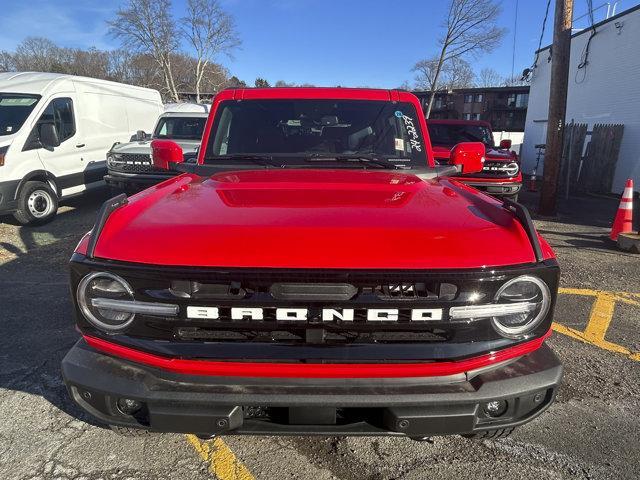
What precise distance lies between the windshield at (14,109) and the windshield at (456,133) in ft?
27.4

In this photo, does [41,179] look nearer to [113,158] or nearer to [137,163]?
[113,158]

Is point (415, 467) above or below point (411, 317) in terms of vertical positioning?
below

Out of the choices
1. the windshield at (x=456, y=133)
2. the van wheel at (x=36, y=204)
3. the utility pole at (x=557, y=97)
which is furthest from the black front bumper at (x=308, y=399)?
the windshield at (x=456, y=133)

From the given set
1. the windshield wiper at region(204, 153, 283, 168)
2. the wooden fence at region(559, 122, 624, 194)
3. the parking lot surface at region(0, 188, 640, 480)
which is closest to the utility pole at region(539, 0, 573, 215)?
the wooden fence at region(559, 122, 624, 194)

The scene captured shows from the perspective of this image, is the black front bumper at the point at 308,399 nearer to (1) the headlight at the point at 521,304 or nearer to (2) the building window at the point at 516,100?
(1) the headlight at the point at 521,304

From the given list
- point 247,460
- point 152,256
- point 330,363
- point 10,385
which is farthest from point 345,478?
point 10,385

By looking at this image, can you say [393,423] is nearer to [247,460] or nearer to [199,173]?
[247,460]

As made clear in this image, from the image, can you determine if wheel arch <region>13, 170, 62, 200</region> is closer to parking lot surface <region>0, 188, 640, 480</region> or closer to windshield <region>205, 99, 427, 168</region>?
parking lot surface <region>0, 188, 640, 480</region>

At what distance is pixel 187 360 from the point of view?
1738mm

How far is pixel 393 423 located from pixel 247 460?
3.27 ft

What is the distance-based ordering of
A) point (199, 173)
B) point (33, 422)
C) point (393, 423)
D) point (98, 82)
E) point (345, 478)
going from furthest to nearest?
point (98, 82) → point (199, 173) → point (33, 422) → point (345, 478) → point (393, 423)

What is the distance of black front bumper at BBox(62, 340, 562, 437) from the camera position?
167 centimetres

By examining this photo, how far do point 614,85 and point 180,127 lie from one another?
13.1 metres

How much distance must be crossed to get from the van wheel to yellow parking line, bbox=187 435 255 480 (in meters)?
6.92
